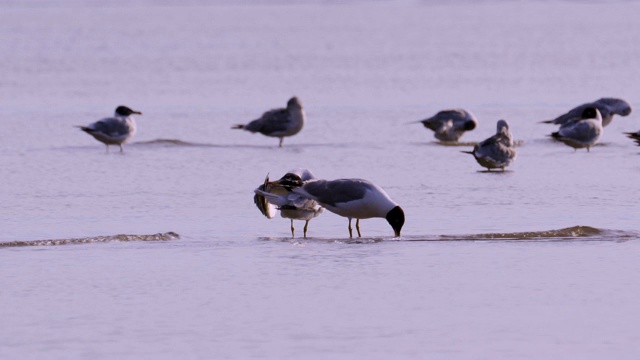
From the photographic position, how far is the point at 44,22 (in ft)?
277

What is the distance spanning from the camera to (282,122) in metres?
24.2

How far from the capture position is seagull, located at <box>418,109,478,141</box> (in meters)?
23.8

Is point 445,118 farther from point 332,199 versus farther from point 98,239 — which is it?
point 98,239

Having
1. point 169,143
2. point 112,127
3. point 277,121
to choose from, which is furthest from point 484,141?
point 112,127

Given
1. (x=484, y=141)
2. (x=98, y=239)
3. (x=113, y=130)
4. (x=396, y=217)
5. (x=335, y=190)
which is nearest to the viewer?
(x=396, y=217)

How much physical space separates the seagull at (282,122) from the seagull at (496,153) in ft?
16.8

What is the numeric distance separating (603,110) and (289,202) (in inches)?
521

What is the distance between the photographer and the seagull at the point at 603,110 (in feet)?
78.9

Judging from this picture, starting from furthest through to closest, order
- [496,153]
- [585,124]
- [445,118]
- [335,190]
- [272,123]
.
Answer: [272,123] < [445,118] < [585,124] < [496,153] < [335,190]

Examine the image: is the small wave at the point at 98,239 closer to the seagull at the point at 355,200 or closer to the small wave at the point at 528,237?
the small wave at the point at 528,237

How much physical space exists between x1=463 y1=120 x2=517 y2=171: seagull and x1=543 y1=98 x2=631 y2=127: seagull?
3925 mm

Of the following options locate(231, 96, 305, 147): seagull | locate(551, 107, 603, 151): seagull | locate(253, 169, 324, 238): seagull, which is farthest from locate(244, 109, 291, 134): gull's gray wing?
locate(253, 169, 324, 238): seagull

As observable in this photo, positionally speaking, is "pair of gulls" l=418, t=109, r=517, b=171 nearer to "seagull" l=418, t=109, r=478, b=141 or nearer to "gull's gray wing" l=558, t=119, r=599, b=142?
"seagull" l=418, t=109, r=478, b=141

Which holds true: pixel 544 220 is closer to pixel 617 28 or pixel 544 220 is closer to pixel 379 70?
pixel 379 70
